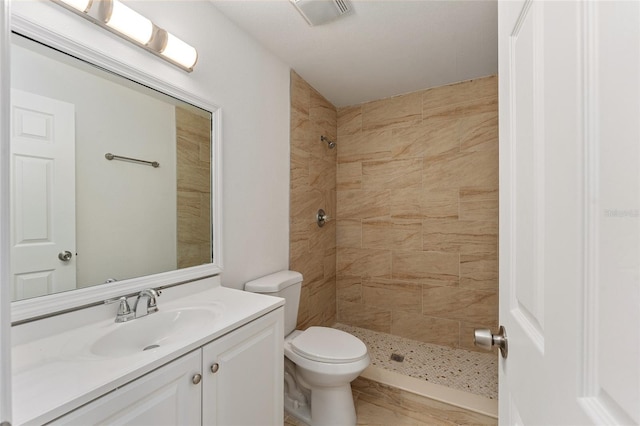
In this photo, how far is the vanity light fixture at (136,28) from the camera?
0.94 meters

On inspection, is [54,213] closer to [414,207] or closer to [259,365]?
[259,365]

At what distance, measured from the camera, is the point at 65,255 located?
0.94m

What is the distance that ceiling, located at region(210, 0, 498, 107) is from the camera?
1433 mm

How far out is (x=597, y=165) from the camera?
1.00 feet

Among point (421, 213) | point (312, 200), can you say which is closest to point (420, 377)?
point (421, 213)

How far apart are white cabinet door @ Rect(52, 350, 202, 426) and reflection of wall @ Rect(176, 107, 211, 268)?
1.94ft

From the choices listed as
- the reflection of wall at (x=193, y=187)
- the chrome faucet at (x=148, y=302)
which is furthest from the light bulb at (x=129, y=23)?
the chrome faucet at (x=148, y=302)

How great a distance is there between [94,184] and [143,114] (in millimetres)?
362

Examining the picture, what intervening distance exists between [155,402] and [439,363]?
2.02 m

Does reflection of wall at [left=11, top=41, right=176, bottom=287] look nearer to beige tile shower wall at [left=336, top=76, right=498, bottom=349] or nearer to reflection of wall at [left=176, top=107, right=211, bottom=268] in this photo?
reflection of wall at [left=176, top=107, right=211, bottom=268]

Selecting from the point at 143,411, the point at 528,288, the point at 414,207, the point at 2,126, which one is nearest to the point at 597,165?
the point at 528,288

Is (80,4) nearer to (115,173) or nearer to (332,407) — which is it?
(115,173)

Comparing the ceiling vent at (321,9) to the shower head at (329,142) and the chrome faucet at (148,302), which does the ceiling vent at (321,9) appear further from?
the chrome faucet at (148,302)

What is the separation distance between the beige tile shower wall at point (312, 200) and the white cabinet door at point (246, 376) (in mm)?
873
